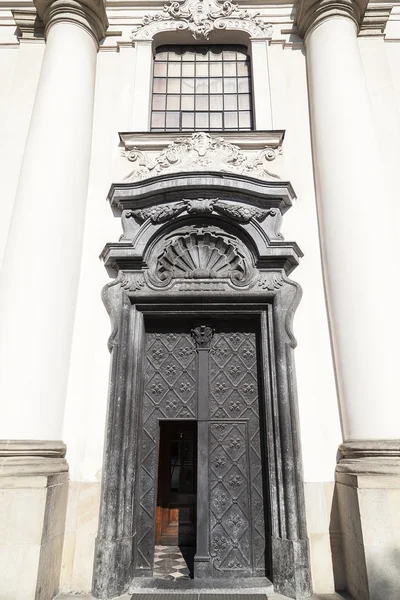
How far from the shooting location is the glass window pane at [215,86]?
656cm

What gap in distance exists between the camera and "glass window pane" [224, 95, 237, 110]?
6454mm

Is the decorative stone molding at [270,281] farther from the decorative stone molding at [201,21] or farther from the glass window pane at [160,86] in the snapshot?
the decorative stone molding at [201,21]

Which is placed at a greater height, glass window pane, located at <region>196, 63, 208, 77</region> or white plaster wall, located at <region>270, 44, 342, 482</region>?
glass window pane, located at <region>196, 63, 208, 77</region>

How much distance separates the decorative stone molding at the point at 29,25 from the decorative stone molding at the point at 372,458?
23.1 ft

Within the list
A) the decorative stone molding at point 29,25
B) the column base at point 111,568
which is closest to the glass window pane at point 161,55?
the decorative stone molding at point 29,25

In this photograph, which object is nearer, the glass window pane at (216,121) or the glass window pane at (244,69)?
the glass window pane at (216,121)

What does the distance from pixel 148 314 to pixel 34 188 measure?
1.96 metres

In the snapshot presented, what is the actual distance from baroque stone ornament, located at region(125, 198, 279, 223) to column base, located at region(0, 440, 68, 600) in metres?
2.81

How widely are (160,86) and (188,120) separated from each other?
766 millimetres

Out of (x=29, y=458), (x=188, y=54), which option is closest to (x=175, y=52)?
(x=188, y=54)

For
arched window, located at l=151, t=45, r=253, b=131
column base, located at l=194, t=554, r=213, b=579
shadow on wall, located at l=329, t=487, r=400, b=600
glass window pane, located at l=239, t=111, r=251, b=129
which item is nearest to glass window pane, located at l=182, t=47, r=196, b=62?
arched window, located at l=151, t=45, r=253, b=131

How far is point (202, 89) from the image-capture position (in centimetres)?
659

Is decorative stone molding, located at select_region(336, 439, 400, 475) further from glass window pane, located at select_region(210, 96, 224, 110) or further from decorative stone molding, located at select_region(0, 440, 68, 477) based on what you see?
glass window pane, located at select_region(210, 96, 224, 110)

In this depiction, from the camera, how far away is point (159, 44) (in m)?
6.85
